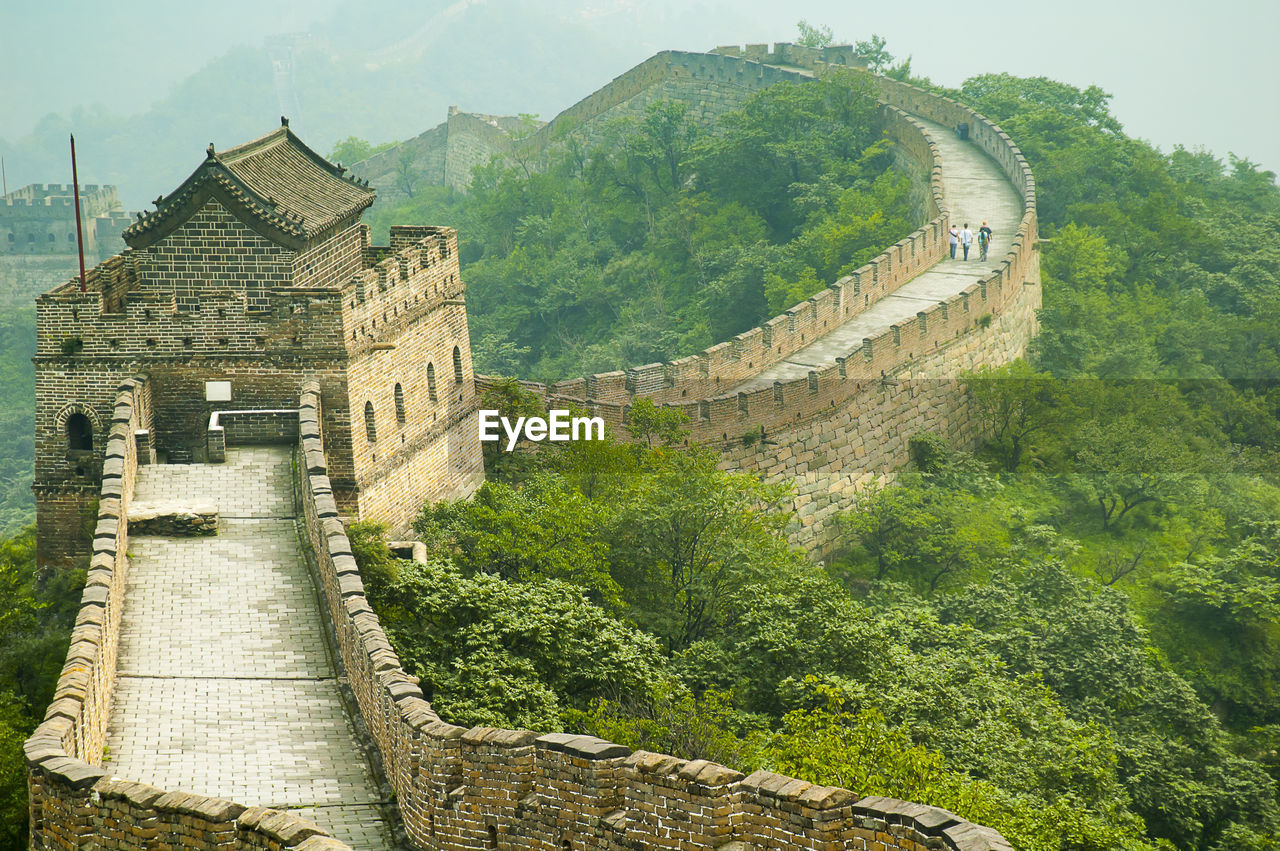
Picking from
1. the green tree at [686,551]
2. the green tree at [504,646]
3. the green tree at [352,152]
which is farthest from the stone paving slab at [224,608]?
the green tree at [352,152]

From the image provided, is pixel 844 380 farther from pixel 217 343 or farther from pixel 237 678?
pixel 237 678

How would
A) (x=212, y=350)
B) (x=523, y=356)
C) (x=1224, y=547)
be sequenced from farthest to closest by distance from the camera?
(x=523, y=356), (x=1224, y=547), (x=212, y=350)

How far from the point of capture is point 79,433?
24.2 meters

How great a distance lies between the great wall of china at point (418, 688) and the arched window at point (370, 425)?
335mm

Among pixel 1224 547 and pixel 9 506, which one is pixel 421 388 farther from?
pixel 9 506

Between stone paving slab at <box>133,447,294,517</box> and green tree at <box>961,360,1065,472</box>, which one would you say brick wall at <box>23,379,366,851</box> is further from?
green tree at <box>961,360,1065,472</box>

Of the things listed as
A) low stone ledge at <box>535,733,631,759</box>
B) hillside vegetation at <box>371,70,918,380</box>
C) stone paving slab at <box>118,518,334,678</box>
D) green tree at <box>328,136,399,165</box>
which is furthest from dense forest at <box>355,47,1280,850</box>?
green tree at <box>328,136,399,165</box>

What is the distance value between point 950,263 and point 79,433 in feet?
80.1

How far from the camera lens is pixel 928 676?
73.4ft

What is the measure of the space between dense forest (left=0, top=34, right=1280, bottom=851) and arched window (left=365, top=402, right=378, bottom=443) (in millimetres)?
1538

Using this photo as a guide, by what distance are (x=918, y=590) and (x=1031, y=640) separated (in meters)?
4.43

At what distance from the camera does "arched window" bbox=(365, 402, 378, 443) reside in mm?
24578

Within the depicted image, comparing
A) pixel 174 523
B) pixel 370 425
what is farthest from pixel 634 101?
pixel 174 523

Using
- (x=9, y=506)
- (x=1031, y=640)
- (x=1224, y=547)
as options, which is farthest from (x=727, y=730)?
(x=9, y=506)
